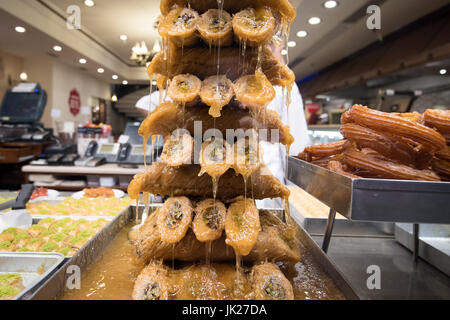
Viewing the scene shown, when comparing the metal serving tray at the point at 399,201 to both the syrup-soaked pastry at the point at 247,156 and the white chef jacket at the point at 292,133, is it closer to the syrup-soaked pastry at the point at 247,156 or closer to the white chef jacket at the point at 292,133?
the syrup-soaked pastry at the point at 247,156

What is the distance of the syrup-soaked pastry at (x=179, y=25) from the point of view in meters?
0.88

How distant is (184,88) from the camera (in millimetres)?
909

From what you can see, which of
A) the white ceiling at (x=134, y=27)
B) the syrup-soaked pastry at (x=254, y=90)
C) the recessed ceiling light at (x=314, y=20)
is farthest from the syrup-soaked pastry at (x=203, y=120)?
the recessed ceiling light at (x=314, y=20)

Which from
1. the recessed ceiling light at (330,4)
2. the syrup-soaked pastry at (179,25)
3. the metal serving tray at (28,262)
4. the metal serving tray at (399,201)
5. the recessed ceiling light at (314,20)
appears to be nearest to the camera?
the metal serving tray at (399,201)

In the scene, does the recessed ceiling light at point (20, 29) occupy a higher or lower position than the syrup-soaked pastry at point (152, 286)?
higher

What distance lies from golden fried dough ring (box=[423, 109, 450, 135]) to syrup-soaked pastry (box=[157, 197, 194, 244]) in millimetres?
808

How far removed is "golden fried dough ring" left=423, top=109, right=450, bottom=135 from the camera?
0.83 m

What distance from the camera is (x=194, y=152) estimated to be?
3.30 feet

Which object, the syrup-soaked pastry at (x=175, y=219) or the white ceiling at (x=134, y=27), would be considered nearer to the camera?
the syrup-soaked pastry at (x=175, y=219)

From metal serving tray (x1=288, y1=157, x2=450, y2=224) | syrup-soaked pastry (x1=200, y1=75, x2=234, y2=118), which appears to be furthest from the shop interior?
syrup-soaked pastry (x1=200, y1=75, x2=234, y2=118)

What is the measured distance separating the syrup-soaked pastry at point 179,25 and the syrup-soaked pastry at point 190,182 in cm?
44

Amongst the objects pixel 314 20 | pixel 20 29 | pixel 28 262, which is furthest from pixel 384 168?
pixel 20 29

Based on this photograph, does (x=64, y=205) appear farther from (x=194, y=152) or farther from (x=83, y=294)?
(x=194, y=152)
